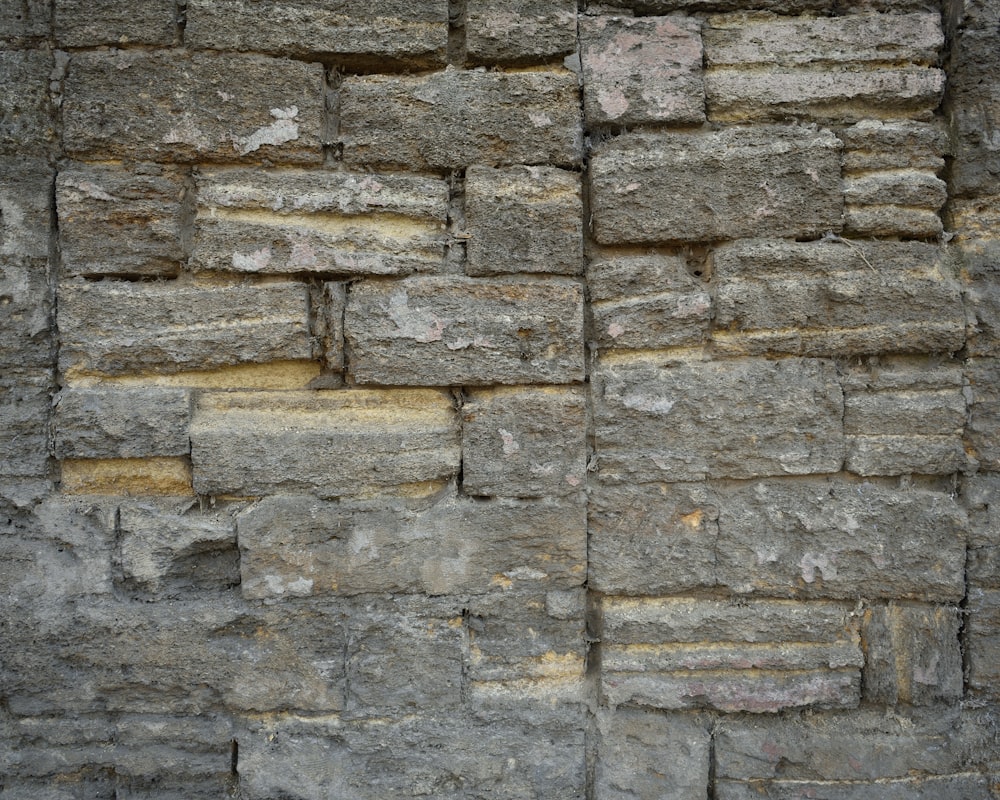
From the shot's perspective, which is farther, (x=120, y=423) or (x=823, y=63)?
(x=823, y=63)

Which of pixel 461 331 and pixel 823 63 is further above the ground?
→ pixel 823 63

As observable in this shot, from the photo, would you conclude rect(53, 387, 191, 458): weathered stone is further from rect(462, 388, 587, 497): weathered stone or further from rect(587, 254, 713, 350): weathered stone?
rect(587, 254, 713, 350): weathered stone

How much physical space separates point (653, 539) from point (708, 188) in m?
1.00

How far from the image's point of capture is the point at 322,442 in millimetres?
1913

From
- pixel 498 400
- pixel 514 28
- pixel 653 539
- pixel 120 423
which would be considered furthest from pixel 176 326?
pixel 653 539

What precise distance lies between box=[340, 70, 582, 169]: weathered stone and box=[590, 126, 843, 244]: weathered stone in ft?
0.54

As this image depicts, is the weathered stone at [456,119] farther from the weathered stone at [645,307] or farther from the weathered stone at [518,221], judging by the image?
the weathered stone at [645,307]

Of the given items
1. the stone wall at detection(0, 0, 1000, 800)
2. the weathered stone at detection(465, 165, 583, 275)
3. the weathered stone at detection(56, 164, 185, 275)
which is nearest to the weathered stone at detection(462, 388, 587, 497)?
the stone wall at detection(0, 0, 1000, 800)

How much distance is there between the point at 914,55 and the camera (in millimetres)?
1986

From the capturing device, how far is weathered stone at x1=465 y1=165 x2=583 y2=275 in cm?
194

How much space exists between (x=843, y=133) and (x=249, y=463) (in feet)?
6.24

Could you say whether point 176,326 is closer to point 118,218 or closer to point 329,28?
point 118,218

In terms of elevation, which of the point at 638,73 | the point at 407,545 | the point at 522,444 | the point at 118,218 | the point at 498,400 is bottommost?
the point at 407,545

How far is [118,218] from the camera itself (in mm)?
1888
